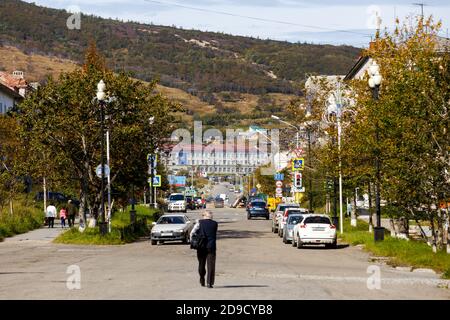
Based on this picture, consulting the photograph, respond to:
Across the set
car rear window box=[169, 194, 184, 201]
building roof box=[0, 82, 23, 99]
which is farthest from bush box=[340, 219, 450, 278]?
building roof box=[0, 82, 23, 99]

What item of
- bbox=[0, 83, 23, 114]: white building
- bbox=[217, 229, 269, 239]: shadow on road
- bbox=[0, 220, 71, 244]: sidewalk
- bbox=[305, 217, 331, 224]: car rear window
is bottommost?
bbox=[217, 229, 269, 239]: shadow on road

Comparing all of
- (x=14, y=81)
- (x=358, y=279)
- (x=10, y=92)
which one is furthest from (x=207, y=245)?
(x=14, y=81)

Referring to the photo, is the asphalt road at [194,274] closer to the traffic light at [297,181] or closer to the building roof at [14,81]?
the traffic light at [297,181]

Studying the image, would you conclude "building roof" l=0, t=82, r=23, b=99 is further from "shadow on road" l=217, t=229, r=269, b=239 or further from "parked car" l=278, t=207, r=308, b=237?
"parked car" l=278, t=207, r=308, b=237

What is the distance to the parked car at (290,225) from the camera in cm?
4359

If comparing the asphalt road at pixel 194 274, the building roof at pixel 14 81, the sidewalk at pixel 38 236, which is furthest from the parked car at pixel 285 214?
the building roof at pixel 14 81

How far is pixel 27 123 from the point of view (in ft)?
152

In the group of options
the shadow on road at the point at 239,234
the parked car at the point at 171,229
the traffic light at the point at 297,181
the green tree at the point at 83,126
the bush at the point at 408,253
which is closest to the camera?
the bush at the point at 408,253

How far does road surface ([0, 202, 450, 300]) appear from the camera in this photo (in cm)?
2025

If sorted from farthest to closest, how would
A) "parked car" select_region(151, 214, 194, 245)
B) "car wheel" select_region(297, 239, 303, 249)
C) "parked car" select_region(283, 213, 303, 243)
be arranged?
"parked car" select_region(283, 213, 303, 243)
"parked car" select_region(151, 214, 194, 245)
"car wheel" select_region(297, 239, 303, 249)

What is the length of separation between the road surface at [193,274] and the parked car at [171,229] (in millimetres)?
1201

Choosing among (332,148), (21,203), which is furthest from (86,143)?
(21,203)

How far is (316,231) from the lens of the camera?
40219 millimetres
